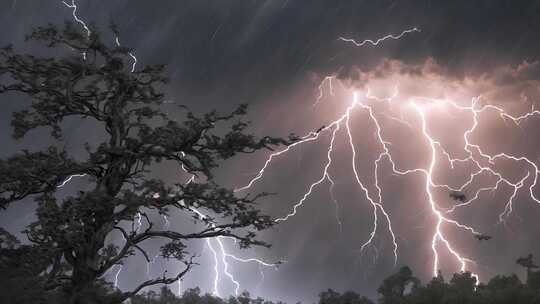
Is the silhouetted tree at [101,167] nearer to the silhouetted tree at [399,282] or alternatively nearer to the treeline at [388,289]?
the treeline at [388,289]

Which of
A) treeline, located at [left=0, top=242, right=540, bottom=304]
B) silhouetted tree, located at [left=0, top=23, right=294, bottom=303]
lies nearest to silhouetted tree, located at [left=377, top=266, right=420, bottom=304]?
treeline, located at [left=0, top=242, right=540, bottom=304]

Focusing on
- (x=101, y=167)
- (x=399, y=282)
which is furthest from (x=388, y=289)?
(x=101, y=167)

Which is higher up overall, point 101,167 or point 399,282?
point 399,282

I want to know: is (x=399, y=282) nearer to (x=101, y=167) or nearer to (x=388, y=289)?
(x=388, y=289)

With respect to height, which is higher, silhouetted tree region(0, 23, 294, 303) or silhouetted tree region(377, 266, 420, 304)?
silhouetted tree region(377, 266, 420, 304)

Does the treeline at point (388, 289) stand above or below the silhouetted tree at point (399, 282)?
below

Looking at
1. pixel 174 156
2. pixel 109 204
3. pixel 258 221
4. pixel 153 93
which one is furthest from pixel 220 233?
pixel 153 93

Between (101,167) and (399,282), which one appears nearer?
(101,167)

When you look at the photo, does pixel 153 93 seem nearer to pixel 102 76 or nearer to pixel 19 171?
pixel 102 76

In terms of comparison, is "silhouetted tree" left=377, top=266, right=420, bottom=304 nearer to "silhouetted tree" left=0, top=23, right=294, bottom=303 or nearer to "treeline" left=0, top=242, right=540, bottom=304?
"treeline" left=0, top=242, right=540, bottom=304

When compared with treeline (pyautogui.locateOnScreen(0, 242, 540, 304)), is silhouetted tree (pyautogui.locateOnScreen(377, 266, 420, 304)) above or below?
above

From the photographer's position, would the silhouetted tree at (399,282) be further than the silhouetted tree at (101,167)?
Yes

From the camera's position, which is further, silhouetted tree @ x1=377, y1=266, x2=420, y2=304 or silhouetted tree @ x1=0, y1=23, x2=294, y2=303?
silhouetted tree @ x1=377, y1=266, x2=420, y2=304

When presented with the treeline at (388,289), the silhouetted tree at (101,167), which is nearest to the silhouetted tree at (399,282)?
the treeline at (388,289)
